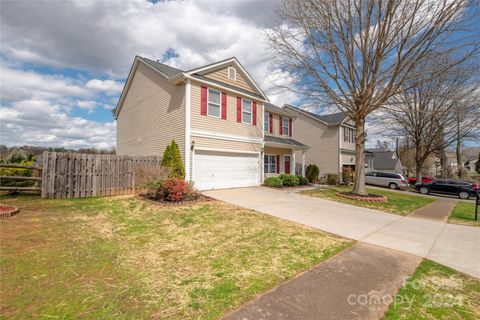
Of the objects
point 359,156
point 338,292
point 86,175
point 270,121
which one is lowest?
point 338,292

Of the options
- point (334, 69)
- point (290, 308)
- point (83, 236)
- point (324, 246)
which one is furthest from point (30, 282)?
point (334, 69)

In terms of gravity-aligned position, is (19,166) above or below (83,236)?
above

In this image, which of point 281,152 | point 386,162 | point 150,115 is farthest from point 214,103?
point 386,162

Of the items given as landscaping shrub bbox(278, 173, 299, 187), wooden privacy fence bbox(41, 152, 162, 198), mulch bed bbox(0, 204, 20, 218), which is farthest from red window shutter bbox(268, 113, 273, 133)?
mulch bed bbox(0, 204, 20, 218)

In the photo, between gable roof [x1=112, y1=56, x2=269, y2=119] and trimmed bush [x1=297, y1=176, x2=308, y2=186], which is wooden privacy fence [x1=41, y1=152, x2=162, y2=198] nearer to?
gable roof [x1=112, y1=56, x2=269, y2=119]

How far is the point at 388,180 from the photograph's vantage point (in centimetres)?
2366

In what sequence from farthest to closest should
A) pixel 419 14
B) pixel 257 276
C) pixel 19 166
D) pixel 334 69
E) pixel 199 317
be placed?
pixel 334 69 < pixel 419 14 < pixel 19 166 < pixel 257 276 < pixel 199 317

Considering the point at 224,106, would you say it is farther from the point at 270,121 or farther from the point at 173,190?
the point at 173,190

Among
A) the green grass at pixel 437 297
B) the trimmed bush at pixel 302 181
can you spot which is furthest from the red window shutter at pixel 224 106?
the green grass at pixel 437 297

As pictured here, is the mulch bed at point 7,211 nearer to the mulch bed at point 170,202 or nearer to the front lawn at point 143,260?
the front lawn at point 143,260

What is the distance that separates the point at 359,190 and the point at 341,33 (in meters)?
9.05

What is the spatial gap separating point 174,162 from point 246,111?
20.6 feet

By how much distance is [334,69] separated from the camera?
1314 cm

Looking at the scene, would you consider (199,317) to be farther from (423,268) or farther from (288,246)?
(423,268)
